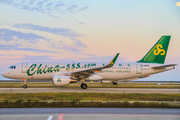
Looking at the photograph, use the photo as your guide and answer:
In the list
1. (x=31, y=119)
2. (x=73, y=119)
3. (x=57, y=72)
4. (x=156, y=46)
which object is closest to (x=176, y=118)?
(x=73, y=119)

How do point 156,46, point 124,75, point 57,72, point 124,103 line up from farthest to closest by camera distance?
point 156,46 < point 124,75 < point 57,72 < point 124,103

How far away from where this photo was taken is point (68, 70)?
28422 mm

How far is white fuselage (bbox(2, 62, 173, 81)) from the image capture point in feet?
91.7

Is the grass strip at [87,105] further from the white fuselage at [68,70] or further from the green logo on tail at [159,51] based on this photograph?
the green logo on tail at [159,51]

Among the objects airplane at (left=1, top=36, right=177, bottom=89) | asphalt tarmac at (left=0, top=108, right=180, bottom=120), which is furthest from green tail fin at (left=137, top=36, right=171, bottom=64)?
asphalt tarmac at (left=0, top=108, right=180, bottom=120)

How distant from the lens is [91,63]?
29.9m

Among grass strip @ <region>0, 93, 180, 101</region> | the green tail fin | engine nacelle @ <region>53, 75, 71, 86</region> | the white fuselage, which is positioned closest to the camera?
grass strip @ <region>0, 93, 180, 101</region>

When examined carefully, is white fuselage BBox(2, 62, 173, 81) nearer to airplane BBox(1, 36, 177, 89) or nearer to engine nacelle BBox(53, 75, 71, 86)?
airplane BBox(1, 36, 177, 89)

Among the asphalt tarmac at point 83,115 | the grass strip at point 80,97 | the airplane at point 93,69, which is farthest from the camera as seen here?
the airplane at point 93,69

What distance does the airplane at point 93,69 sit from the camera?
27.6 meters

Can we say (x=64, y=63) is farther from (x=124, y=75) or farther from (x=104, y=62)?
(x=124, y=75)

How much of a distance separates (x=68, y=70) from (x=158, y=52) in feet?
50.6

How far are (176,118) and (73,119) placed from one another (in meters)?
4.43

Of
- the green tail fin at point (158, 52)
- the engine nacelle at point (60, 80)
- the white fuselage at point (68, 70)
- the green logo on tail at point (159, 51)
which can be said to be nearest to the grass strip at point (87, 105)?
the engine nacelle at point (60, 80)
